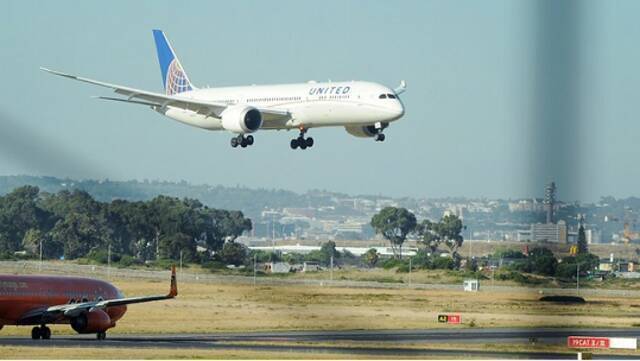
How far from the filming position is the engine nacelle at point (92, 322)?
140 feet

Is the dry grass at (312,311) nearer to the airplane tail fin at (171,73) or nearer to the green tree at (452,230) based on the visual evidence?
the airplane tail fin at (171,73)

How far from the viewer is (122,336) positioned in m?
43.6

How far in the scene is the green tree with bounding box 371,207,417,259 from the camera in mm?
141125

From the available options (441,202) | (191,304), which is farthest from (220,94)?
(441,202)

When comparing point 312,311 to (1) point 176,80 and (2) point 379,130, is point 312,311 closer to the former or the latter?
(2) point 379,130

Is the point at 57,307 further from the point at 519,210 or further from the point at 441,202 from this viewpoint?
the point at 441,202

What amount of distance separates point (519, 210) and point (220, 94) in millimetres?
66447

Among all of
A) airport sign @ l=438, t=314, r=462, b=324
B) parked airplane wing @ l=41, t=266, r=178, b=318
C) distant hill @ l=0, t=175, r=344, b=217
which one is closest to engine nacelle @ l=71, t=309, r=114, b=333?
parked airplane wing @ l=41, t=266, r=178, b=318

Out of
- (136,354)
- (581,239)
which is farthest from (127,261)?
(581,239)

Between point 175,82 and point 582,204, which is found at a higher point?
point 175,82

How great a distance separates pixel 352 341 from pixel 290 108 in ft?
115

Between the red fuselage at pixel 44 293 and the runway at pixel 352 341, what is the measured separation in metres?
1.09

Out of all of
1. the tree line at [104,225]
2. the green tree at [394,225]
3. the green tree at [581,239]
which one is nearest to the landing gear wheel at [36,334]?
the tree line at [104,225]

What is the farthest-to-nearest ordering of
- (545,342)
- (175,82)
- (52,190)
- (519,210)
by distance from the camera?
(175,82), (545,342), (52,190), (519,210)
